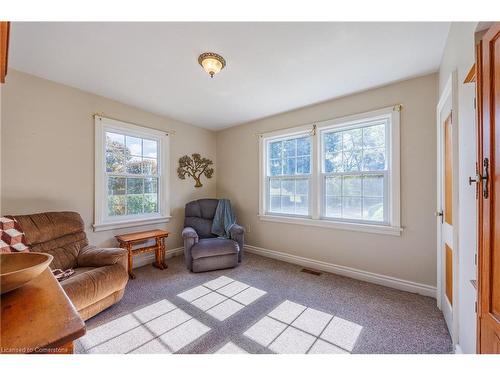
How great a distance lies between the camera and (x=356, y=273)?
108 inches

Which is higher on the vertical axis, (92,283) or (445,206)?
(445,206)

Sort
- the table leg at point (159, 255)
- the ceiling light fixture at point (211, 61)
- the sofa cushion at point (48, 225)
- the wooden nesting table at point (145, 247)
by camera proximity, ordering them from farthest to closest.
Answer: the table leg at point (159, 255) < the wooden nesting table at point (145, 247) < the sofa cushion at point (48, 225) < the ceiling light fixture at point (211, 61)

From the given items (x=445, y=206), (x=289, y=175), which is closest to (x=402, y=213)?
(x=445, y=206)

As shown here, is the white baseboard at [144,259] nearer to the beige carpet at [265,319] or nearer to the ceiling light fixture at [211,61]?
the beige carpet at [265,319]

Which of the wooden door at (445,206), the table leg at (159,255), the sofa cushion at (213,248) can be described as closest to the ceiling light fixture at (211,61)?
the wooden door at (445,206)

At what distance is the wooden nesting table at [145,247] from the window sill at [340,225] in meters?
1.72

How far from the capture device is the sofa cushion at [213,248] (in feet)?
9.68

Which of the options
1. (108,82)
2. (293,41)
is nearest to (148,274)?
(108,82)

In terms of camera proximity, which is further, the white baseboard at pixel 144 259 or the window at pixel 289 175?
the window at pixel 289 175

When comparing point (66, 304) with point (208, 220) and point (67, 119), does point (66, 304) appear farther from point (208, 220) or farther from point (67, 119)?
point (208, 220)

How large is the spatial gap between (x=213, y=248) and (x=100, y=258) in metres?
1.33

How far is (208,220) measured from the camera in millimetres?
3725

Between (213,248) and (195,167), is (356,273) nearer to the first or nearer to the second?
(213,248)
